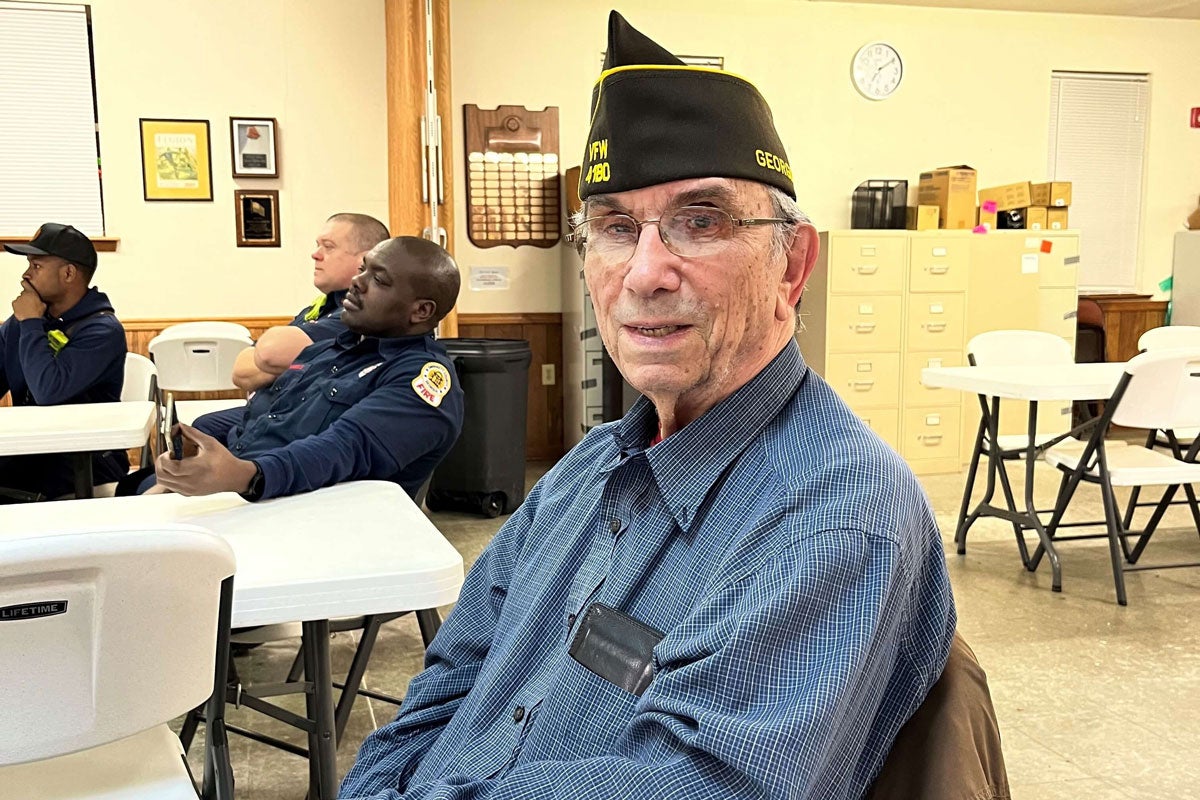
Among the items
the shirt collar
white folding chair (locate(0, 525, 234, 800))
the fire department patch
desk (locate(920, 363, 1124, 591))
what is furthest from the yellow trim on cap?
desk (locate(920, 363, 1124, 591))

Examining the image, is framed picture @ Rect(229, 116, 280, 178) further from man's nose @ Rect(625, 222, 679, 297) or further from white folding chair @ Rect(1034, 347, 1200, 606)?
man's nose @ Rect(625, 222, 679, 297)

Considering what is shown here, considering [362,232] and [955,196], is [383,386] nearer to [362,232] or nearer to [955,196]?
[362,232]

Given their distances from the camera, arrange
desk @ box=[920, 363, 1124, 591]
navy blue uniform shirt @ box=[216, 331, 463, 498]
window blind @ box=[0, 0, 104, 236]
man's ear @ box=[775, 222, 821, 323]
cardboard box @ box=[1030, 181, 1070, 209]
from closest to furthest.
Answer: man's ear @ box=[775, 222, 821, 323] → navy blue uniform shirt @ box=[216, 331, 463, 498] → desk @ box=[920, 363, 1124, 591] → window blind @ box=[0, 0, 104, 236] → cardboard box @ box=[1030, 181, 1070, 209]

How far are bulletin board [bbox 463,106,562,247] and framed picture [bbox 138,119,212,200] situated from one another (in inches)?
61.0

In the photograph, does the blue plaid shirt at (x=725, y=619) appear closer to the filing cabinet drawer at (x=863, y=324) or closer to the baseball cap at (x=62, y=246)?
the baseball cap at (x=62, y=246)

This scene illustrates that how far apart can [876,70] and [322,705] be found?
6325mm

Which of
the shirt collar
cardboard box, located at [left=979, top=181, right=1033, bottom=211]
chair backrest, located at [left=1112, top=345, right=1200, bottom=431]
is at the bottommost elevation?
chair backrest, located at [left=1112, top=345, right=1200, bottom=431]

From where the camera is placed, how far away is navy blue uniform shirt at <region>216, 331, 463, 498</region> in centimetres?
232

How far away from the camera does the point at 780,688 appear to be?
858 mm

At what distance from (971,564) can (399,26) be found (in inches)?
149

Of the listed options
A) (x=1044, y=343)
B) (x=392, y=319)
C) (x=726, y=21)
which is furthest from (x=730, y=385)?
(x=726, y=21)

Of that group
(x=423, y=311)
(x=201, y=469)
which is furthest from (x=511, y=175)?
(x=201, y=469)

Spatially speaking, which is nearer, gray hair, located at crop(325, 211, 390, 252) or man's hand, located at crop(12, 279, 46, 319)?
gray hair, located at crop(325, 211, 390, 252)

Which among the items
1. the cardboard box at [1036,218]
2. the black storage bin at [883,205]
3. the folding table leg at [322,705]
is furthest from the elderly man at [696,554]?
the cardboard box at [1036,218]
